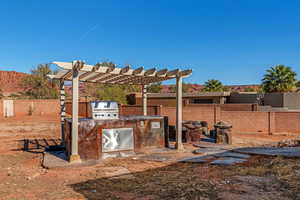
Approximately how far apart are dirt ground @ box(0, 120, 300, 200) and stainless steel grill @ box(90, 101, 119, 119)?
1.42 metres

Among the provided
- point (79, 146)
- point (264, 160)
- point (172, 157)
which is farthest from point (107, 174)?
point (264, 160)

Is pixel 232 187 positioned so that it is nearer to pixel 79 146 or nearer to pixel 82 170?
pixel 82 170

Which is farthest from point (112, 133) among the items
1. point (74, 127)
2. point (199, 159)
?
point (199, 159)

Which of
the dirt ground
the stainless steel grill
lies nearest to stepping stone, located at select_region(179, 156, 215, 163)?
the dirt ground

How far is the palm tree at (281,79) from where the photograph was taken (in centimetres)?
2745

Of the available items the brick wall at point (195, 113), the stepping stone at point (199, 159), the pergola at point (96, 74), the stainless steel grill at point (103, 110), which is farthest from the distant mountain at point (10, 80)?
the stepping stone at point (199, 159)

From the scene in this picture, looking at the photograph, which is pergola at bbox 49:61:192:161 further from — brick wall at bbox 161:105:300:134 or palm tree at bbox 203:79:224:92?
palm tree at bbox 203:79:224:92

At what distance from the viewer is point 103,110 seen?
7.06 metres

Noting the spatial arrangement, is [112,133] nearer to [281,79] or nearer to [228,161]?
[228,161]

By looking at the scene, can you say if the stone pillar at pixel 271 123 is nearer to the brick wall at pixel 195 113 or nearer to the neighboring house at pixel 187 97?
the brick wall at pixel 195 113

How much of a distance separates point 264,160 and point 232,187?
276 cm

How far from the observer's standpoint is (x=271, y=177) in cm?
483

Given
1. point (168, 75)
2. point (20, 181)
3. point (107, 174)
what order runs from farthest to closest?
point (168, 75), point (107, 174), point (20, 181)

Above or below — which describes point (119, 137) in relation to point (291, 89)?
below
